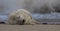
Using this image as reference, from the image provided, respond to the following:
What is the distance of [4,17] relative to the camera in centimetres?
253

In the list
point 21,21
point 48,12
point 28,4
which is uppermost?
point 28,4

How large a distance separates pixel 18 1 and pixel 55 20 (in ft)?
2.52

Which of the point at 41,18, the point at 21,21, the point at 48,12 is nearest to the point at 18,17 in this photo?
the point at 21,21

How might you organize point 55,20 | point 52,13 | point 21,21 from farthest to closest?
point 52,13 → point 55,20 → point 21,21

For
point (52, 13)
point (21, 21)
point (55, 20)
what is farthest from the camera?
point (52, 13)

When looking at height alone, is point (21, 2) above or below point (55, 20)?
above

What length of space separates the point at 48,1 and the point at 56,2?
0.15 metres

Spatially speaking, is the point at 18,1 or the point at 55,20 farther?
the point at 18,1

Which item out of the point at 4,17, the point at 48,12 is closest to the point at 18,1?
the point at 4,17

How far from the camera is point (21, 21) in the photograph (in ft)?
4.61

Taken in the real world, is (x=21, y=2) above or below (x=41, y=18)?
above

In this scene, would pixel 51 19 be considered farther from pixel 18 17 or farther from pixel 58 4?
pixel 18 17

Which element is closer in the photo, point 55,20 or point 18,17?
point 18,17

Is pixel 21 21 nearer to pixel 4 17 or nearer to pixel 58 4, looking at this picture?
pixel 4 17
